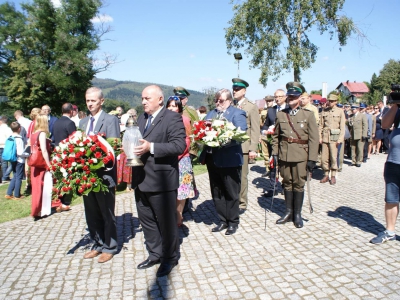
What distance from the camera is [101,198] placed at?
4.34 m

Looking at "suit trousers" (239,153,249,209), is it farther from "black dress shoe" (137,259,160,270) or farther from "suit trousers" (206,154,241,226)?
"black dress shoe" (137,259,160,270)

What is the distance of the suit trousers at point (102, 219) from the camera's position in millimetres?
4402

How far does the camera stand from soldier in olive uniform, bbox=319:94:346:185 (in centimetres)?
899

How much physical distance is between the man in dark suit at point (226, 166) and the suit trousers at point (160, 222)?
4.31ft

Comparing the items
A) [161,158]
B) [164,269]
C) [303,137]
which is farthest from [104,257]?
[303,137]

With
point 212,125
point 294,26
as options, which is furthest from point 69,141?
point 294,26

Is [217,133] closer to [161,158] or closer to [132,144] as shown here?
[161,158]

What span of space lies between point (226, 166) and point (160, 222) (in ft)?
5.15

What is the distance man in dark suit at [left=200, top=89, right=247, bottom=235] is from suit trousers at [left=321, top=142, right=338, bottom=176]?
15.3ft

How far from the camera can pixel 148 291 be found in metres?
3.66

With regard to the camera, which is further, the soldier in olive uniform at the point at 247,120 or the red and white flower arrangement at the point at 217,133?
the soldier in olive uniform at the point at 247,120

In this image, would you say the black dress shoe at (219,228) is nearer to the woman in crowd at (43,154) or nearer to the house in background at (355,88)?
the woman in crowd at (43,154)

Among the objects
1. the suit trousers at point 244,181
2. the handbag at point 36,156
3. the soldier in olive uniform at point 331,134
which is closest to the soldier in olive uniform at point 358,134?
the soldier in olive uniform at point 331,134

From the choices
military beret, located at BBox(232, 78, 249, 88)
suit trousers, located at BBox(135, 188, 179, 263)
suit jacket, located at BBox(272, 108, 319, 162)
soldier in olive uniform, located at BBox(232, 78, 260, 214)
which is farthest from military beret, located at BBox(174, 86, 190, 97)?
suit trousers, located at BBox(135, 188, 179, 263)
